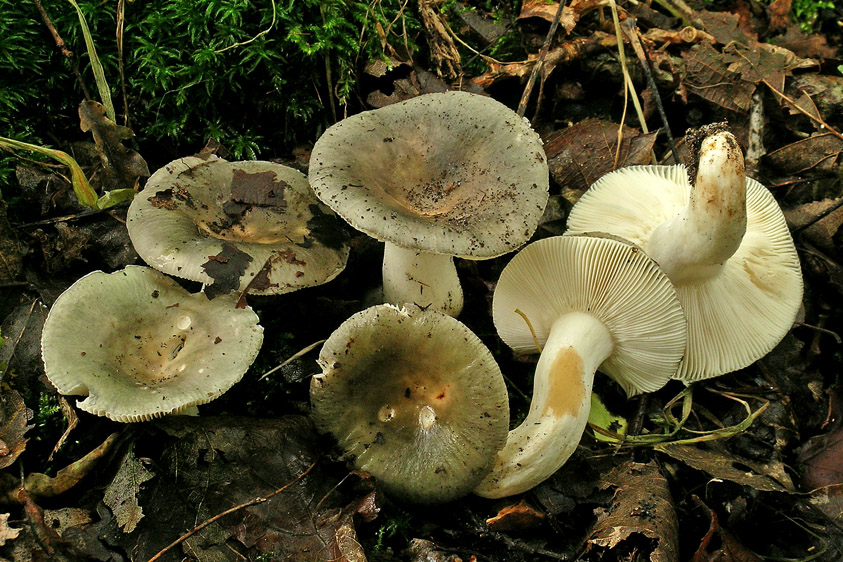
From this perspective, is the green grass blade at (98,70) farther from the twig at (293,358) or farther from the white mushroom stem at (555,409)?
the white mushroom stem at (555,409)

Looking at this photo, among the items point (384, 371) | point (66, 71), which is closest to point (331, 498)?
point (384, 371)

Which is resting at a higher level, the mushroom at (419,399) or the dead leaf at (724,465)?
the mushroom at (419,399)

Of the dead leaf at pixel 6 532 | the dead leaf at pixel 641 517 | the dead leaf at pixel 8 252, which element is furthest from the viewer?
the dead leaf at pixel 8 252

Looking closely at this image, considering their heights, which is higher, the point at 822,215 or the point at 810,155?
the point at 810,155

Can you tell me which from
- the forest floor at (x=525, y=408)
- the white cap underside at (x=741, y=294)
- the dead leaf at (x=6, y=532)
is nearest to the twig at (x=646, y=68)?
the forest floor at (x=525, y=408)

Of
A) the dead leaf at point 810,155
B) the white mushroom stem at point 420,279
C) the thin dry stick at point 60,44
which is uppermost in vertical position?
the thin dry stick at point 60,44

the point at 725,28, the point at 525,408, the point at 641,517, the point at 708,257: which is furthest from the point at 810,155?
the point at 641,517

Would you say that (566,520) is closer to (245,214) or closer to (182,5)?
(245,214)

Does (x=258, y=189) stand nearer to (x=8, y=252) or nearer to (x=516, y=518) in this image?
(x=8, y=252)
